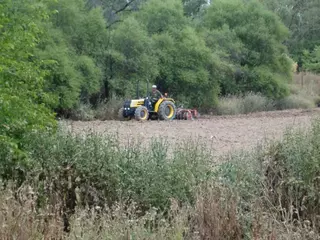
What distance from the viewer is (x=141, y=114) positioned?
2302cm

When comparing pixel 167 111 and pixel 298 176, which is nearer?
pixel 298 176

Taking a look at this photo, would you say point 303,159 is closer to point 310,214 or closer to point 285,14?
point 310,214

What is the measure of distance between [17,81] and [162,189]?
2448mm

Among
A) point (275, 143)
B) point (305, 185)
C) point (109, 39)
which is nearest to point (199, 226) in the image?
point (305, 185)

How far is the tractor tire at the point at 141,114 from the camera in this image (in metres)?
22.8

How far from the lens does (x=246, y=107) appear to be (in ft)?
105

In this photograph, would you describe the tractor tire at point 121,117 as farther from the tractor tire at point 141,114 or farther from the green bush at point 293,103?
the green bush at point 293,103

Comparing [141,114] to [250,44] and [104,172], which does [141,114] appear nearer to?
[250,44]

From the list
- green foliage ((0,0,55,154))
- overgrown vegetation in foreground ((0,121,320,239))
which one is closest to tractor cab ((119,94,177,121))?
green foliage ((0,0,55,154))

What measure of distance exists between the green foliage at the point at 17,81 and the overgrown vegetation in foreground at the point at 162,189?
227mm

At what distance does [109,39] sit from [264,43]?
10.9 meters

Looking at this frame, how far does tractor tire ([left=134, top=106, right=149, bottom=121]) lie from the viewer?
2283cm

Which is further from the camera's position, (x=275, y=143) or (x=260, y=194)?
(x=275, y=143)

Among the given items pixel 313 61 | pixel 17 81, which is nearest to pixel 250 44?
pixel 313 61
